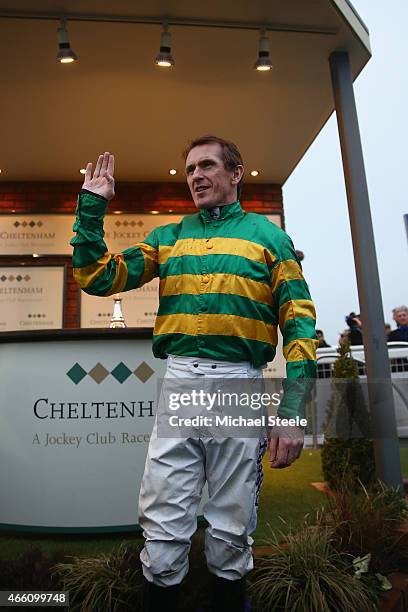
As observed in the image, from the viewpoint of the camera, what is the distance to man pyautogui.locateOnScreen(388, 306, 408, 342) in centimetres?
641

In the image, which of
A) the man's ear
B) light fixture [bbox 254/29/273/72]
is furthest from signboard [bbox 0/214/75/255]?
Answer: the man's ear

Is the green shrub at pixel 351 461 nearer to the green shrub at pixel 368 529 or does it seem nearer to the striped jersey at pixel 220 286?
the green shrub at pixel 368 529

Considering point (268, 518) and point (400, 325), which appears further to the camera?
point (400, 325)

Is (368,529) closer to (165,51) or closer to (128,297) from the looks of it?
(165,51)

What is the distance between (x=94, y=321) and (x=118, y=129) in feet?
8.04

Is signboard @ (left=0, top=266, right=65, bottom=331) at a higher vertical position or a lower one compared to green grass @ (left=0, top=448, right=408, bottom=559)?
higher

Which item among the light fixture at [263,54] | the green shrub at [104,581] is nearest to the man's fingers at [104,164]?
the green shrub at [104,581]

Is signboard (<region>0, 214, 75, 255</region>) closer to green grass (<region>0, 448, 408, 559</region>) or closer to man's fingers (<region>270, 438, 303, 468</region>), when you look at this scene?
green grass (<region>0, 448, 408, 559</region>)

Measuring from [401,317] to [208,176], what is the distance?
5.50 meters

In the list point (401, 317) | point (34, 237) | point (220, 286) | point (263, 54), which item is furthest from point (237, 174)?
point (34, 237)

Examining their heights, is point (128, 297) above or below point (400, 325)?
above

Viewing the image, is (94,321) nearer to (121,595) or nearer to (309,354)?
(121,595)

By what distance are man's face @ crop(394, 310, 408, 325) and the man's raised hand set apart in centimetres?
567

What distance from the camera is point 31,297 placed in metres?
6.66
